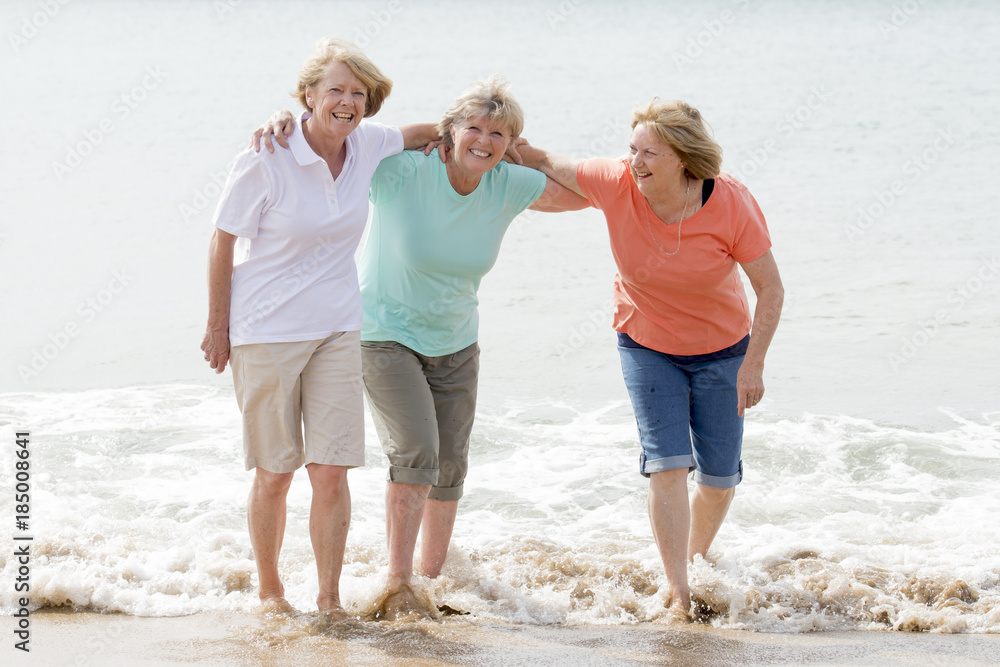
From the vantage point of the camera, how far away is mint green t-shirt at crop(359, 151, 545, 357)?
11.9 ft

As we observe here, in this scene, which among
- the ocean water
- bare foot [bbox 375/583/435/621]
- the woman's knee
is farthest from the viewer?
the ocean water

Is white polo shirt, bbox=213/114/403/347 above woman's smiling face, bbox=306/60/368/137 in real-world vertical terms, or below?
below

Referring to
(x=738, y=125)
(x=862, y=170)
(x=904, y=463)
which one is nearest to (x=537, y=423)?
(x=904, y=463)

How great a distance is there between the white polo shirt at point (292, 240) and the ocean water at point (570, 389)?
1111 mm

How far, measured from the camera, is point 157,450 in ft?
19.4

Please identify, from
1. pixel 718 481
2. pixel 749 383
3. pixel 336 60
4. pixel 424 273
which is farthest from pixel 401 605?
pixel 336 60

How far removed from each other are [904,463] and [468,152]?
357cm

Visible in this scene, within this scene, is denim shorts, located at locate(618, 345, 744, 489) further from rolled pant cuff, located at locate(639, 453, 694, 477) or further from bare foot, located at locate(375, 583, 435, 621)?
bare foot, located at locate(375, 583, 435, 621)

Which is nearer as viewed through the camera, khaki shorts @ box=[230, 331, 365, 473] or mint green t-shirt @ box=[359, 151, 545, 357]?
khaki shorts @ box=[230, 331, 365, 473]

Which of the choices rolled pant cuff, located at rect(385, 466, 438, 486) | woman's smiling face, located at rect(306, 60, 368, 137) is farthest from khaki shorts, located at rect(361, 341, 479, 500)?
woman's smiling face, located at rect(306, 60, 368, 137)

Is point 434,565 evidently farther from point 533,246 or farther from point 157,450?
point 533,246

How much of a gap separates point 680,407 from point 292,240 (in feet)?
5.16

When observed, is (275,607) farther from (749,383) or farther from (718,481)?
(749,383)

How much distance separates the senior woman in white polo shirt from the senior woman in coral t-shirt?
0.88 metres
